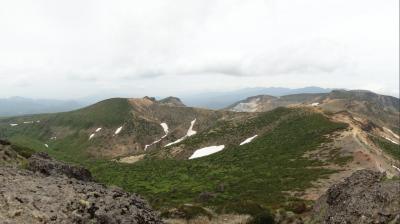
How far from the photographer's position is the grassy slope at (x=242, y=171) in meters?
72.3

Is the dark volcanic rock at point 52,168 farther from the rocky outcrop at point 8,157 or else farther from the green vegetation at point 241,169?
the green vegetation at point 241,169

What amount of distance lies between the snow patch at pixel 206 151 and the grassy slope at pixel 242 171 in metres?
5.53

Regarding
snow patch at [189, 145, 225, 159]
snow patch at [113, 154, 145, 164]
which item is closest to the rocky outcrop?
snow patch at [189, 145, 225, 159]

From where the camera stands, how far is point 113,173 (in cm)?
10700

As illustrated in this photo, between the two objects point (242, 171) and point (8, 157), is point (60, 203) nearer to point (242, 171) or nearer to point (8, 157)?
point (8, 157)

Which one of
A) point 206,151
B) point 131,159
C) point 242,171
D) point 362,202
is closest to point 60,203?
point 362,202

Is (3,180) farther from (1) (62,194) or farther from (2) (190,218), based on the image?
(2) (190,218)

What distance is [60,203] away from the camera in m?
24.0

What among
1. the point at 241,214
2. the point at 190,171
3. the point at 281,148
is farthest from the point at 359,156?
the point at 241,214

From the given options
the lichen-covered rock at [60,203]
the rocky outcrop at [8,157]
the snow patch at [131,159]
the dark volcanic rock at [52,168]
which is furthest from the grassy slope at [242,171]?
the lichen-covered rock at [60,203]

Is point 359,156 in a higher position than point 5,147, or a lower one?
lower

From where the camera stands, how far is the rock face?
28359mm

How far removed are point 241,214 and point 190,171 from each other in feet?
193

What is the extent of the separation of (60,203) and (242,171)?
74807 mm
